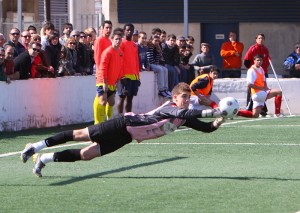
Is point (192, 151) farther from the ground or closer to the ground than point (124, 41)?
closer to the ground

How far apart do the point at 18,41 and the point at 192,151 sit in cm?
599

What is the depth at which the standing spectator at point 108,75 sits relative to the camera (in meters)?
18.5

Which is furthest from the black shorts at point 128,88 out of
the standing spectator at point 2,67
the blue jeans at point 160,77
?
the blue jeans at point 160,77

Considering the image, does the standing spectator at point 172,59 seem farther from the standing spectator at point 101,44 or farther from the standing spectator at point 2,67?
the standing spectator at point 2,67

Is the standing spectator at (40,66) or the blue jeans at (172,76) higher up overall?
the standing spectator at (40,66)

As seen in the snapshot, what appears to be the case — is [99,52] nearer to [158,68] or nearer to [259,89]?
[158,68]

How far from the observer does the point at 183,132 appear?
18969 millimetres

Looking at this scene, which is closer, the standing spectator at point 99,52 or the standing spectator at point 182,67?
the standing spectator at point 99,52

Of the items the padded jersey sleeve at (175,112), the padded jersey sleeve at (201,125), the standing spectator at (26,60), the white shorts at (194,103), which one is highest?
the standing spectator at (26,60)

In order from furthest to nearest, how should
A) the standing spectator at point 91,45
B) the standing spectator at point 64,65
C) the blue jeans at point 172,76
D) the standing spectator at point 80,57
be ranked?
the blue jeans at point 172,76 → the standing spectator at point 91,45 → the standing spectator at point 80,57 → the standing spectator at point 64,65

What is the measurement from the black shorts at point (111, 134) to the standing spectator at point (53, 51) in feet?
27.2

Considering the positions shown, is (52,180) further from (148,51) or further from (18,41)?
(148,51)

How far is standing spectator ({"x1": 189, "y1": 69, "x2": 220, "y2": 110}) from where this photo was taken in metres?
21.8

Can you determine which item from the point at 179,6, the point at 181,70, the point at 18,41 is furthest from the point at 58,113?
the point at 179,6
